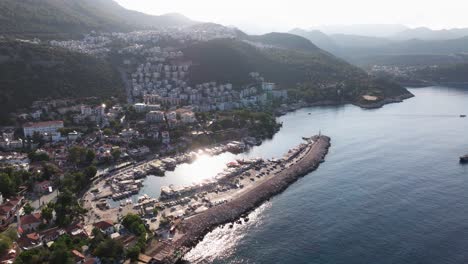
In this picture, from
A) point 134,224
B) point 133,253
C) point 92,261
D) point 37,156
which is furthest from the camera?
point 37,156

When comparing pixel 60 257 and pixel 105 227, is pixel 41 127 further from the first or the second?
pixel 60 257

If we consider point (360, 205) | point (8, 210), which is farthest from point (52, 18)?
point (360, 205)

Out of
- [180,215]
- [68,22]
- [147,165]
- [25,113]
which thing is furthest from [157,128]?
[68,22]

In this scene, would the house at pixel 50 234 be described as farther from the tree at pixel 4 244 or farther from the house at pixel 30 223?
the tree at pixel 4 244

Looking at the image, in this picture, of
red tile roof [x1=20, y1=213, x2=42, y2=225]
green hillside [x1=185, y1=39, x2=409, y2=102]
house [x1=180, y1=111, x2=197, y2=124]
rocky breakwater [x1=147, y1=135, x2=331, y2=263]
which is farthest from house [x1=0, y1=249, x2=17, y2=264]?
green hillside [x1=185, y1=39, x2=409, y2=102]

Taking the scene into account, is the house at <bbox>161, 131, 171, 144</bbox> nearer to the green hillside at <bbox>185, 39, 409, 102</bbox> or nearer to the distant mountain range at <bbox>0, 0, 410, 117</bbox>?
the distant mountain range at <bbox>0, 0, 410, 117</bbox>

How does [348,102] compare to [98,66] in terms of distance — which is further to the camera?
[348,102]
